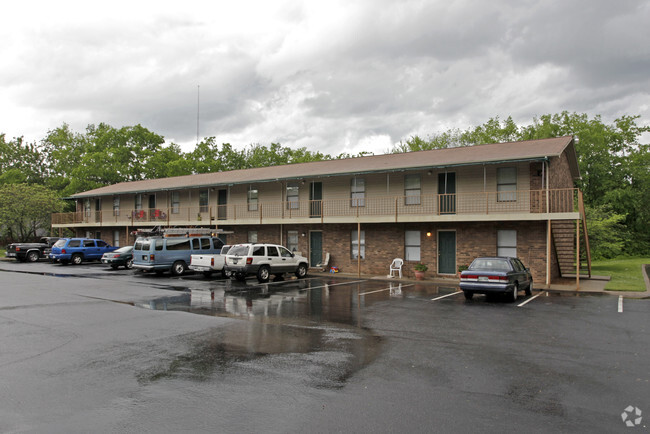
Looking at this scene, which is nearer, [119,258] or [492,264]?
[492,264]

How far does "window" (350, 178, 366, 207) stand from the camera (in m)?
23.8

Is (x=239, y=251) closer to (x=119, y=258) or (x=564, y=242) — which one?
(x=119, y=258)

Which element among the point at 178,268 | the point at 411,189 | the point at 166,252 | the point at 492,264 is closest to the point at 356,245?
the point at 411,189

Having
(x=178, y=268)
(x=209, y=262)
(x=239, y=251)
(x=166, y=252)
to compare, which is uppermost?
(x=239, y=251)

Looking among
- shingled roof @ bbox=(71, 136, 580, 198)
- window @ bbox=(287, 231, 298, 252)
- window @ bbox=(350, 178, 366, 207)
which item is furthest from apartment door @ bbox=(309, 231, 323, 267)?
shingled roof @ bbox=(71, 136, 580, 198)

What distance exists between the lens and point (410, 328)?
31.8 ft

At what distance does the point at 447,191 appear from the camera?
21.1 meters

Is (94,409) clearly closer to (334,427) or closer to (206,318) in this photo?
(334,427)

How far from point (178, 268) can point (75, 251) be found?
1173cm

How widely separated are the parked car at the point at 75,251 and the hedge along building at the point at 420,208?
20.0 feet

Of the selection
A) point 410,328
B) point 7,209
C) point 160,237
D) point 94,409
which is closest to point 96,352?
point 94,409

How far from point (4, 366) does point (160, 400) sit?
3143mm

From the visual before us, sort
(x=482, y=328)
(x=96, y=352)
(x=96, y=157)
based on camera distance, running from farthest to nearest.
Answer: (x=96, y=157) → (x=482, y=328) → (x=96, y=352)

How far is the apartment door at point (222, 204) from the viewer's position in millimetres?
30016
